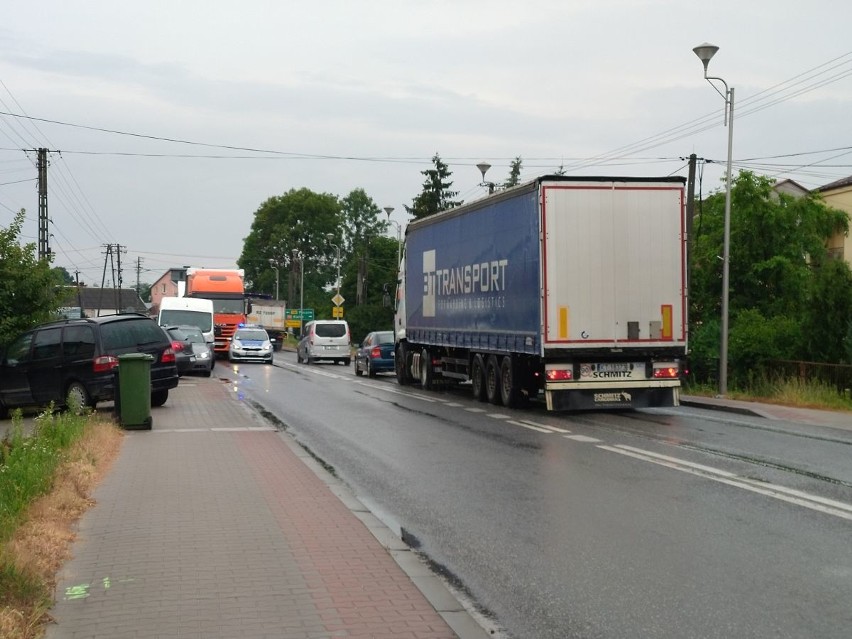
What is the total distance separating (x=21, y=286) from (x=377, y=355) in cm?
1384

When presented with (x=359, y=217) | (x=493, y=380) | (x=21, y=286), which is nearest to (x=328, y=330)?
(x=21, y=286)

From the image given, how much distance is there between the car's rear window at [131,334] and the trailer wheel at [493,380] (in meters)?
6.21

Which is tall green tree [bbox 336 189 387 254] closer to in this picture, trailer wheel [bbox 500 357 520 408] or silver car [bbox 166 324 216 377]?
silver car [bbox 166 324 216 377]

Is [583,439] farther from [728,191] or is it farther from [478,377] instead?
[728,191]

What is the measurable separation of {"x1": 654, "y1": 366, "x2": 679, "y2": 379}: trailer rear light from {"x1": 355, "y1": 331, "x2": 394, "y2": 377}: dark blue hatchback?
17.4m

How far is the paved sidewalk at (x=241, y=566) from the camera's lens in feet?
18.5

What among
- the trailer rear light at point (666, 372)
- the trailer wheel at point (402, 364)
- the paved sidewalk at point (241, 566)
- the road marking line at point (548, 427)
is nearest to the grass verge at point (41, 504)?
the paved sidewalk at point (241, 566)

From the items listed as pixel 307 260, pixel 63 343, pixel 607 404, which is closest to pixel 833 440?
pixel 607 404

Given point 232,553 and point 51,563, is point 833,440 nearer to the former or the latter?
point 232,553

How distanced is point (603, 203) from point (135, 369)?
8022mm

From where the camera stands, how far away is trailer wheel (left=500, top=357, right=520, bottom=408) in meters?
20.2

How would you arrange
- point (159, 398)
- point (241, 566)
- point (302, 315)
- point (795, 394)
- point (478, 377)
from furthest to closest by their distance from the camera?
point (302, 315)
point (478, 377)
point (795, 394)
point (159, 398)
point (241, 566)

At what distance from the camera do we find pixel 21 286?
933 inches

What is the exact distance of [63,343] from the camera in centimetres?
1930
